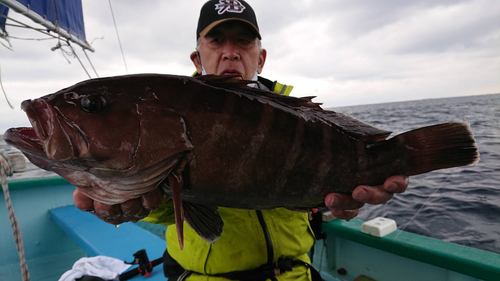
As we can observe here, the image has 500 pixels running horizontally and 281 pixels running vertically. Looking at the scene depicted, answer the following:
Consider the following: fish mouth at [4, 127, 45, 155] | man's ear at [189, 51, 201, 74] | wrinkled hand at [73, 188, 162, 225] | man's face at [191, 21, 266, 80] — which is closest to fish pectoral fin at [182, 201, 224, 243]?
wrinkled hand at [73, 188, 162, 225]

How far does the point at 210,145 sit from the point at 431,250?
2672 mm

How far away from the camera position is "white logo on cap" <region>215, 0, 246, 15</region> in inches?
102

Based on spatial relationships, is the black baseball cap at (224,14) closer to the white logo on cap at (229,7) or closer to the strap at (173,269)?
the white logo on cap at (229,7)

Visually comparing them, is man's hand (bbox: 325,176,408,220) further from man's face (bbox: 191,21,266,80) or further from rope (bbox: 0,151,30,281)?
rope (bbox: 0,151,30,281)

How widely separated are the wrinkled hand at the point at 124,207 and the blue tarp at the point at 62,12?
7.55m

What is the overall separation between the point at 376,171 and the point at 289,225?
87 centimetres

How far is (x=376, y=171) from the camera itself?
1.67 m

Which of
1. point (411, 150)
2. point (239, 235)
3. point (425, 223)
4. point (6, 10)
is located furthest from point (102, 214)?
point (6, 10)

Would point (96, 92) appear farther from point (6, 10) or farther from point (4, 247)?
point (6, 10)

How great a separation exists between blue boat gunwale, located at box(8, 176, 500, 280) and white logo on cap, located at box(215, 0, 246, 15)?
9.39 feet

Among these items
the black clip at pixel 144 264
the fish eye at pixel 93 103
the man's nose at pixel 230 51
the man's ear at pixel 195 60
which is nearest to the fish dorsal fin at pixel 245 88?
the fish eye at pixel 93 103

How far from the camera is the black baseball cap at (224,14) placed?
2562 mm

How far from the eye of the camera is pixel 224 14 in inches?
Answer: 101

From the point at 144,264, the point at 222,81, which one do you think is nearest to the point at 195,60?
the point at 222,81
